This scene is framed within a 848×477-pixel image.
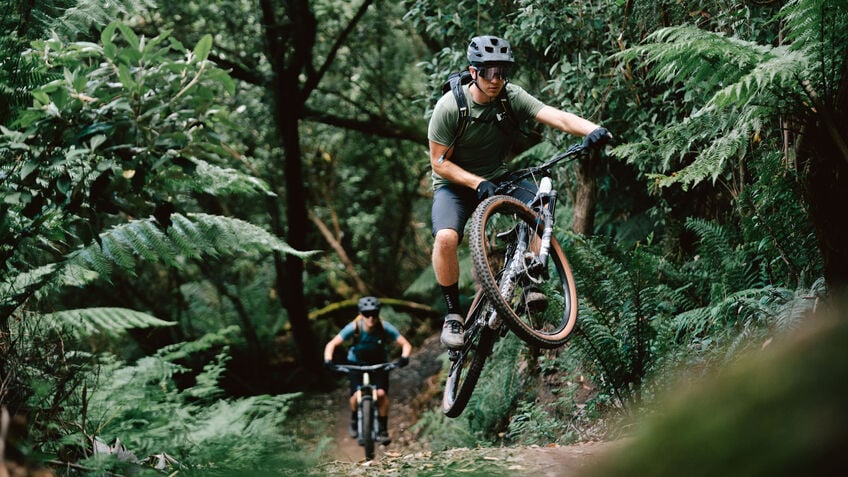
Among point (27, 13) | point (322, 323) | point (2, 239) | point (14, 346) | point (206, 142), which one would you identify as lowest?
point (322, 323)

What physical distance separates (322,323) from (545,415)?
28.9ft

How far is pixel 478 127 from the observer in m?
4.70

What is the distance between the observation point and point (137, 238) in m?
4.89

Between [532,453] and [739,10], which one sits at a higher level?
[739,10]

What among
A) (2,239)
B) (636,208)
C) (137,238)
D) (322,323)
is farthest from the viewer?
(322,323)

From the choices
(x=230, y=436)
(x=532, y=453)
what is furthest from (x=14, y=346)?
(x=532, y=453)

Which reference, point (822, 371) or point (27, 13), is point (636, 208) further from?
point (822, 371)

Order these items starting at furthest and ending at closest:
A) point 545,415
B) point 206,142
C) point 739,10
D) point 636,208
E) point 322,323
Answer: point 322,323, point 636,208, point 545,415, point 739,10, point 206,142

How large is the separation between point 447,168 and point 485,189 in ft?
1.14

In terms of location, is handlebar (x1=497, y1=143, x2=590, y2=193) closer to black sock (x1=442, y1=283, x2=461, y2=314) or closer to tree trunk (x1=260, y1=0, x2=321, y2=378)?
black sock (x1=442, y1=283, x2=461, y2=314)

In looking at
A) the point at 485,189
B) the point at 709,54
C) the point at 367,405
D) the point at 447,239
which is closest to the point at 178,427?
the point at 447,239

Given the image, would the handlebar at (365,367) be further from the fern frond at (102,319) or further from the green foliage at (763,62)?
the green foliage at (763,62)

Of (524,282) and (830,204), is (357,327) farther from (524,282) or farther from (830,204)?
(830,204)

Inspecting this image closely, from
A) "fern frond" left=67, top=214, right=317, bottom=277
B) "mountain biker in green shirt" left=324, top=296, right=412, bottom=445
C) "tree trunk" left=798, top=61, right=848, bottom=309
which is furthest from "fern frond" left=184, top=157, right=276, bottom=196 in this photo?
"tree trunk" left=798, top=61, right=848, bottom=309
